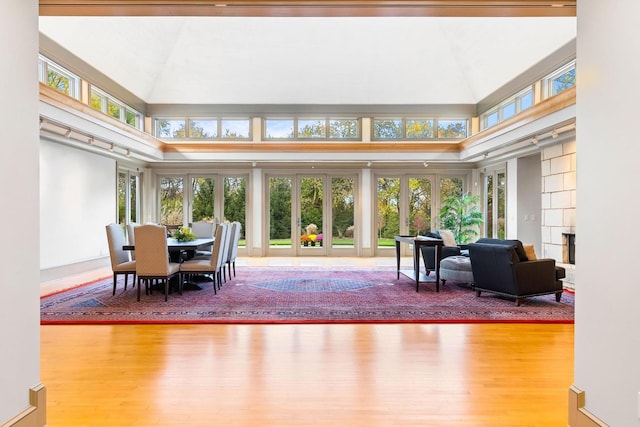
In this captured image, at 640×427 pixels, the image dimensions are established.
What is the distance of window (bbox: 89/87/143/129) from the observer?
8.27 meters

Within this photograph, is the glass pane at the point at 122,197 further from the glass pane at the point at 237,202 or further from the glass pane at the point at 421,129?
the glass pane at the point at 421,129

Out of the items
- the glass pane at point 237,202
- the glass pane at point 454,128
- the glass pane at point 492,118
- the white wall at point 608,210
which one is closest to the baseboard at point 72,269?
the glass pane at point 237,202

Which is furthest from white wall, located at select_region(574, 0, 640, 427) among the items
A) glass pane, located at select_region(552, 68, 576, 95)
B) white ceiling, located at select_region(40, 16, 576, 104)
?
white ceiling, located at select_region(40, 16, 576, 104)

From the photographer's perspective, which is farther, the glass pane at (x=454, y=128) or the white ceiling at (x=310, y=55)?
the glass pane at (x=454, y=128)

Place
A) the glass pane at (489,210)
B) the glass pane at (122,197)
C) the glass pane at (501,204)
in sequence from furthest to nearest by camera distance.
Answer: the glass pane at (489,210), the glass pane at (122,197), the glass pane at (501,204)

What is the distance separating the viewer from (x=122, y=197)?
9.62m

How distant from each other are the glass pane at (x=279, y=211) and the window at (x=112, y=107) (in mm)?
4067

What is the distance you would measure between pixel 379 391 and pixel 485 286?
3417 millimetres

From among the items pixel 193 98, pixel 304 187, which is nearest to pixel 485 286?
pixel 304 187

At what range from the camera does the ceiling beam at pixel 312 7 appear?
8.00 ft

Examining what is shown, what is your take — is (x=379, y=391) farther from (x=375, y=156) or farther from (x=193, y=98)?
(x=193, y=98)

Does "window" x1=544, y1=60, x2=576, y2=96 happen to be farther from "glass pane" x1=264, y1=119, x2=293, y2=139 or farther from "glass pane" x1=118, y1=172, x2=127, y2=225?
"glass pane" x1=118, y1=172, x2=127, y2=225

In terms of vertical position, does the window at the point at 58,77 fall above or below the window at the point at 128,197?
above

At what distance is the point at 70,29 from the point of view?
22.4ft
